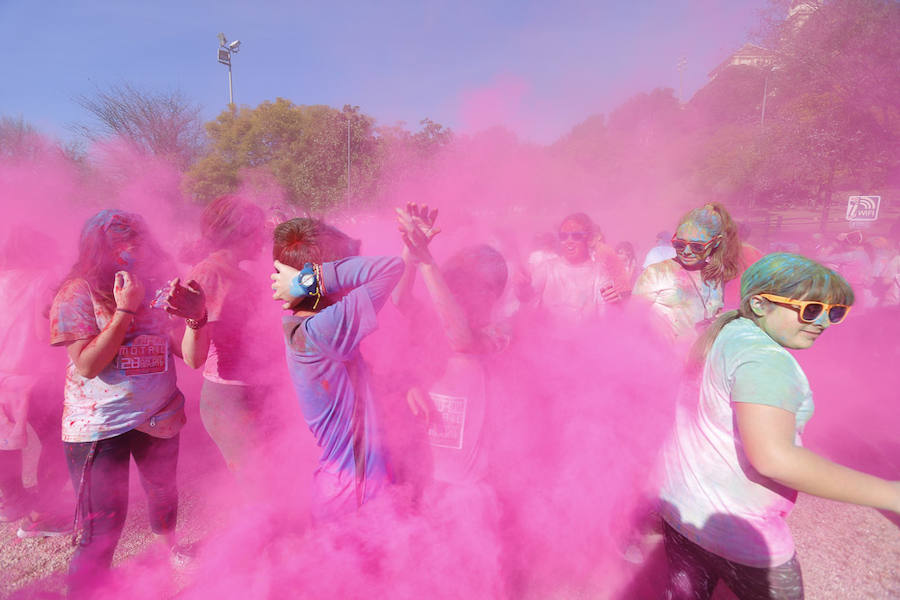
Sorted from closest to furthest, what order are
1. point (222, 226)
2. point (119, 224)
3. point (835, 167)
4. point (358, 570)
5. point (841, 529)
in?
1. point (358, 570)
2. point (119, 224)
3. point (222, 226)
4. point (841, 529)
5. point (835, 167)

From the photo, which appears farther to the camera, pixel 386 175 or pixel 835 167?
pixel 835 167

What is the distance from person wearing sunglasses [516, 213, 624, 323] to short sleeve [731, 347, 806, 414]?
1722 mm

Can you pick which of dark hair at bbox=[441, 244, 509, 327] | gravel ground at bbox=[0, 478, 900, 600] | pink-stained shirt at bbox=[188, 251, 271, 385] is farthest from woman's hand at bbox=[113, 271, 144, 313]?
gravel ground at bbox=[0, 478, 900, 600]

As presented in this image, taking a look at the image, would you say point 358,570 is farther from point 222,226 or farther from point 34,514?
point 34,514

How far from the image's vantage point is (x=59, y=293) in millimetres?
1776

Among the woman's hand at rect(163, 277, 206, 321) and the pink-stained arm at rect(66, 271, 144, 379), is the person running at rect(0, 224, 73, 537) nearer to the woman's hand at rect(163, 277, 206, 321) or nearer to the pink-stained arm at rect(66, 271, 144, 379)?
the pink-stained arm at rect(66, 271, 144, 379)

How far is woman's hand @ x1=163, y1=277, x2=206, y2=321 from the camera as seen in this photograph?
162 cm

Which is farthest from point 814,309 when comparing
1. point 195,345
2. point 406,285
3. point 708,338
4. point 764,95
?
point 764,95

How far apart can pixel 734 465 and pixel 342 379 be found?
4.14 feet

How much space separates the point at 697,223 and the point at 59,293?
9.59 ft

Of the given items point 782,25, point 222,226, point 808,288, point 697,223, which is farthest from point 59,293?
point 782,25

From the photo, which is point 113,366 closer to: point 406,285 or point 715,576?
point 406,285

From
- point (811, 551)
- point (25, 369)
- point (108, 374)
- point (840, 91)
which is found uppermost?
point (840, 91)

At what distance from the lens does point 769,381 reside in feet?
3.83
